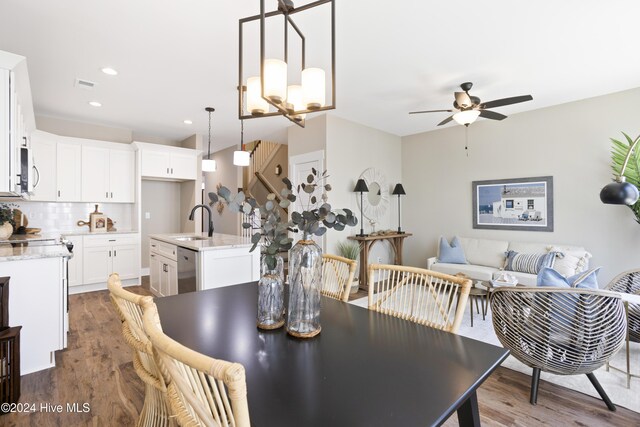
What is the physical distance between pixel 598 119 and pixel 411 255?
11.0 ft

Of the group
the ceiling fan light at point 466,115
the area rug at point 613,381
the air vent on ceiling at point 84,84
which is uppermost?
the air vent on ceiling at point 84,84

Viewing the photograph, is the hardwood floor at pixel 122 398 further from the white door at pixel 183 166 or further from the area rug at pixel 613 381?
the white door at pixel 183 166

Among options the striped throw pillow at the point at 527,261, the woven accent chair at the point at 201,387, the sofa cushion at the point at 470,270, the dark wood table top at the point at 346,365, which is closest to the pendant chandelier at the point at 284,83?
the dark wood table top at the point at 346,365

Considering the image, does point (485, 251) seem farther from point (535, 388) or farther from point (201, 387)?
point (201, 387)

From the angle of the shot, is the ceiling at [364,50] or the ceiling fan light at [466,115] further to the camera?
the ceiling fan light at [466,115]

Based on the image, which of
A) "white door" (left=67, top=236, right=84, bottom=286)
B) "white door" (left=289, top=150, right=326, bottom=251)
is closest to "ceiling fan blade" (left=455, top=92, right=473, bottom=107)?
"white door" (left=289, top=150, right=326, bottom=251)

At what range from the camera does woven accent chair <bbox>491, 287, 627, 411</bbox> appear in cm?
179

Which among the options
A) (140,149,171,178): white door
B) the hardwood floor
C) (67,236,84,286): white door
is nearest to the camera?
the hardwood floor

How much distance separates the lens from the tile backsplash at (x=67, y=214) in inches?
182

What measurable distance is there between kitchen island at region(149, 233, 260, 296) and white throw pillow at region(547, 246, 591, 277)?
3697 millimetres

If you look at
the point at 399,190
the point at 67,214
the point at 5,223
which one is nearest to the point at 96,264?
the point at 67,214

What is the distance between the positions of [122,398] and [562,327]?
284 cm

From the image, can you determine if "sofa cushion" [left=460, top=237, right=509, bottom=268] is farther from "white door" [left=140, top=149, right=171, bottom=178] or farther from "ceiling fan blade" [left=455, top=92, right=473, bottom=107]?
"white door" [left=140, top=149, right=171, bottom=178]

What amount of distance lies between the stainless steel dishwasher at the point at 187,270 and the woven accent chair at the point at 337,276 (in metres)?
1.70
